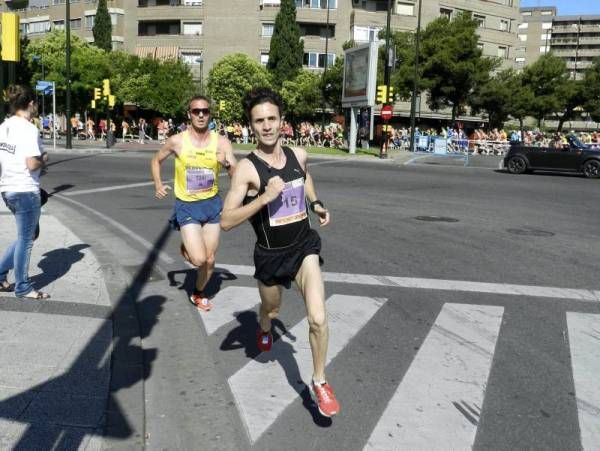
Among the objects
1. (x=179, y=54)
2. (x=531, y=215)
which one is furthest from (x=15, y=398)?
(x=179, y=54)

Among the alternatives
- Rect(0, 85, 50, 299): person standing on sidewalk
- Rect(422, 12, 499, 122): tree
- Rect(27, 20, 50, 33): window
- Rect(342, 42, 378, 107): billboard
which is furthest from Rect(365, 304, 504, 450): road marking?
Rect(27, 20, 50, 33): window

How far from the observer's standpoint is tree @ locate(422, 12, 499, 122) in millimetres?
47062

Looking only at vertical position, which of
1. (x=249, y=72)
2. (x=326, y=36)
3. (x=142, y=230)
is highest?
(x=326, y=36)

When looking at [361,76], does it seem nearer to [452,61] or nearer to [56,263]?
[452,61]

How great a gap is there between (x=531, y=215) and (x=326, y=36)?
164 ft

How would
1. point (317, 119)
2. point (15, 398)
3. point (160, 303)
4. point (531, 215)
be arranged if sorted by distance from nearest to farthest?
point (15, 398) → point (160, 303) → point (531, 215) → point (317, 119)

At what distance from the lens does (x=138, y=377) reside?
4133 mm

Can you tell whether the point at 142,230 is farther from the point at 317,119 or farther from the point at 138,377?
the point at 317,119

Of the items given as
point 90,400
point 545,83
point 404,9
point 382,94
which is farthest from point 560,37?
point 90,400

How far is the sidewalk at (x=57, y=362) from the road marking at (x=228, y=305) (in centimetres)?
80

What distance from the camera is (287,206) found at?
379 centimetres

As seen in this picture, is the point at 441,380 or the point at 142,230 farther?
the point at 142,230

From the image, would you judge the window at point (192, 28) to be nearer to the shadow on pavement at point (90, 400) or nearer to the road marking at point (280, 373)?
the road marking at point (280, 373)

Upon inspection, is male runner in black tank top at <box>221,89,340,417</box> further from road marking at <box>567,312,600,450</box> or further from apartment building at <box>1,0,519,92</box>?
apartment building at <box>1,0,519,92</box>
